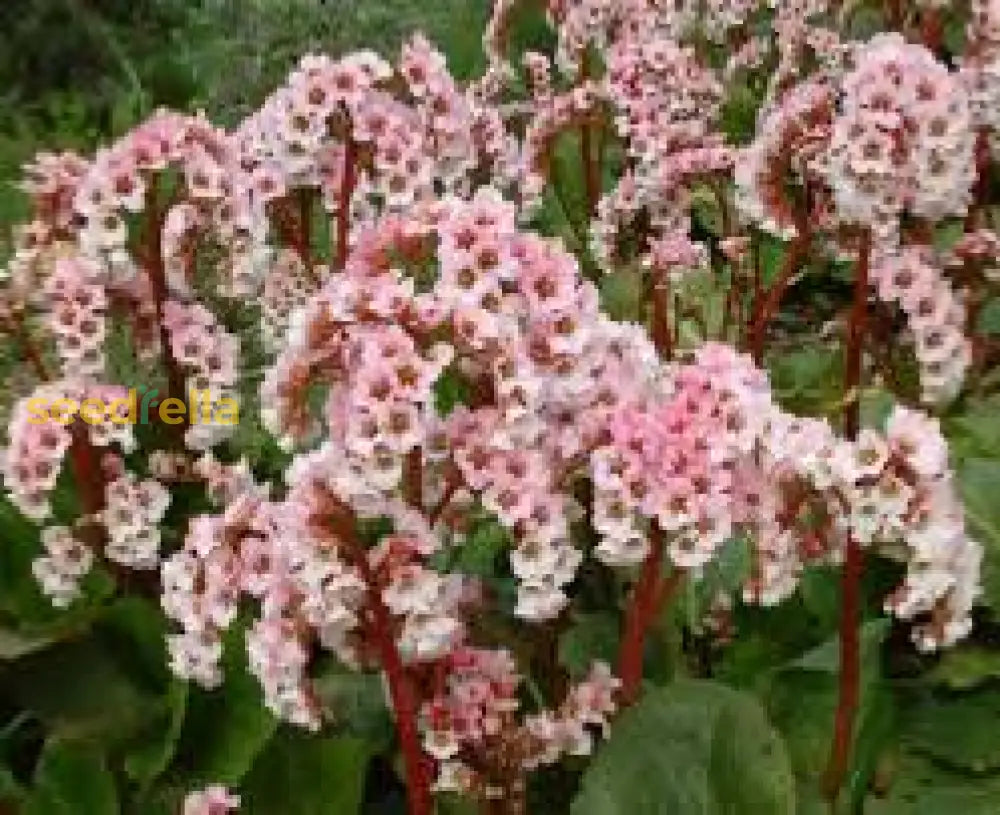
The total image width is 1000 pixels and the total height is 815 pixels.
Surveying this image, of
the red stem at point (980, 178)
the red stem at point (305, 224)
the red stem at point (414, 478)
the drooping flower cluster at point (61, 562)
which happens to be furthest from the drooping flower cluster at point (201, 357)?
the red stem at point (980, 178)

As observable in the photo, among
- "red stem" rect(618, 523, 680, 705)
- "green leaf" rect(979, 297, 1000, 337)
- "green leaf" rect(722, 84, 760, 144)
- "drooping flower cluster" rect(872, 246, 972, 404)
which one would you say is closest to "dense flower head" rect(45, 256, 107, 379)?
"red stem" rect(618, 523, 680, 705)

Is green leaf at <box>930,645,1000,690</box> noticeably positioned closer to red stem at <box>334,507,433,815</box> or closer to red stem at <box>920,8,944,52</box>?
red stem at <box>334,507,433,815</box>

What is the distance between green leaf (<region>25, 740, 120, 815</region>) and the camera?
254 centimetres

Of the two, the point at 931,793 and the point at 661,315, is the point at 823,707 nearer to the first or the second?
the point at 931,793

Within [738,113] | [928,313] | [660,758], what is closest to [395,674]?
[660,758]

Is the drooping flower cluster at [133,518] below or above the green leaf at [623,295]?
below

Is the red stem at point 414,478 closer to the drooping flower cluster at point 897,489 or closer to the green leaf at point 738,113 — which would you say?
the drooping flower cluster at point 897,489

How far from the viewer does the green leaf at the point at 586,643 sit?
8.34ft

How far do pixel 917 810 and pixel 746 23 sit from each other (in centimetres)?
285

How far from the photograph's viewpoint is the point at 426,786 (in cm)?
220

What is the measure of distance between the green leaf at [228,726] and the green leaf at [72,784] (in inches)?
5.5

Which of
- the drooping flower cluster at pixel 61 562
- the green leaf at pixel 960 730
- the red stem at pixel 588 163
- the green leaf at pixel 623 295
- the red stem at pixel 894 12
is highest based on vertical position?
the red stem at pixel 894 12

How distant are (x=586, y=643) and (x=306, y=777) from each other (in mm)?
422

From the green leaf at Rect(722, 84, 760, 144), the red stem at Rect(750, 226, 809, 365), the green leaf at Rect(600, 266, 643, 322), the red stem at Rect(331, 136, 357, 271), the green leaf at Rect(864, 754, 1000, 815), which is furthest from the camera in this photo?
the green leaf at Rect(722, 84, 760, 144)
